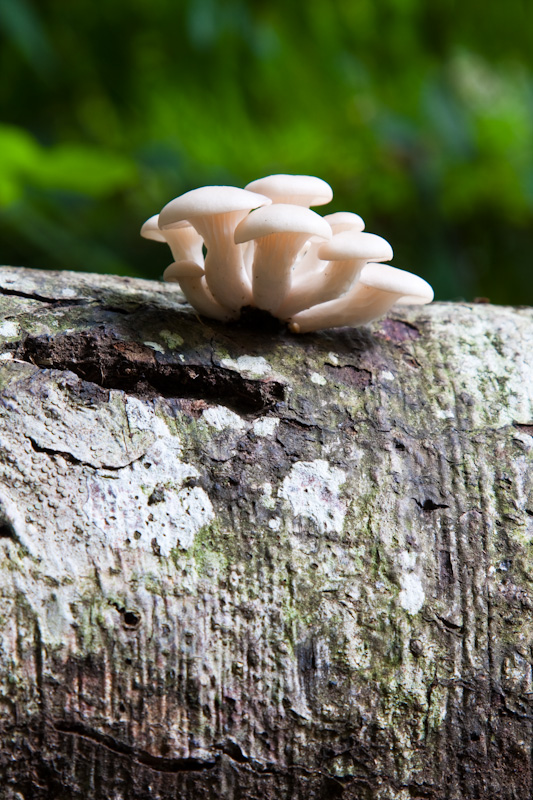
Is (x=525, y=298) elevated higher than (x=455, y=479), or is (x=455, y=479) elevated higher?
(x=525, y=298)

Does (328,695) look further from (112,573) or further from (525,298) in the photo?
(525,298)

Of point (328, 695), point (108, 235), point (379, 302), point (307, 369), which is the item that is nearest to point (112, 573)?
point (328, 695)

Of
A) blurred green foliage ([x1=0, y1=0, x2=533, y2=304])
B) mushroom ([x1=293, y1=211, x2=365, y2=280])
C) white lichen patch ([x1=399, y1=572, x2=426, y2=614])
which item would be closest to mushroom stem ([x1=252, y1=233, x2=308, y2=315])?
mushroom ([x1=293, y1=211, x2=365, y2=280])

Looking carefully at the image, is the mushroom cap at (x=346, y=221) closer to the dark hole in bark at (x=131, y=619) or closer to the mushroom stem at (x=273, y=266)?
the mushroom stem at (x=273, y=266)

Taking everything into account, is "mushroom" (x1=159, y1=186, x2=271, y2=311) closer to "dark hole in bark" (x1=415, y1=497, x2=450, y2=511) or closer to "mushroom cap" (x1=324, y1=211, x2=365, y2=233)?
"mushroom cap" (x1=324, y1=211, x2=365, y2=233)

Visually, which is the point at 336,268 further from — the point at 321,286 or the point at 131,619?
the point at 131,619

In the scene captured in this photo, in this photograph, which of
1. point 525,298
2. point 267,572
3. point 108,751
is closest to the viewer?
point 108,751

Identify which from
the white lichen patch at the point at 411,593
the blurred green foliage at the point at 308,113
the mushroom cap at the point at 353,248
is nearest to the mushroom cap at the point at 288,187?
the mushroom cap at the point at 353,248

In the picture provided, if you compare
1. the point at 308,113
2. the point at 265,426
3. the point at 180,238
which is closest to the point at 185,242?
the point at 180,238
